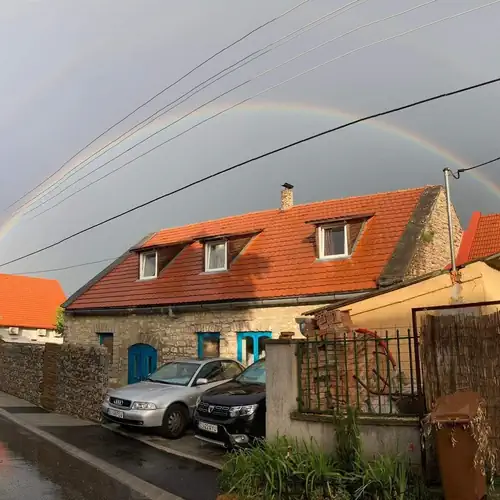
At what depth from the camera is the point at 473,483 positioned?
517cm

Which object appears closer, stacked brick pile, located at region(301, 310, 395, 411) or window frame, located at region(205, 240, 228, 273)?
stacked brick pile, located at region(301, 310, 395, 411)

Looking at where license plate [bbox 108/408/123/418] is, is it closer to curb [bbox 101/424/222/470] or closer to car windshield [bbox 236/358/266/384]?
curb [bbox 101/424/222/470]

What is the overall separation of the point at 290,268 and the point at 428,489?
1083 centimetres

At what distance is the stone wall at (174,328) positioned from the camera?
15188mm

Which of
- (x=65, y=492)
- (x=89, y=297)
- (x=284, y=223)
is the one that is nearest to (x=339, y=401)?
(x=65, y=492)

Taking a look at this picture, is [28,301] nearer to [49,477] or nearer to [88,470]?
[88,470]

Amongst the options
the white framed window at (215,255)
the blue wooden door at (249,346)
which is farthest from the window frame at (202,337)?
the white framed window at (215,255)

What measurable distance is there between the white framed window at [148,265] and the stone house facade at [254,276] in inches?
1.6

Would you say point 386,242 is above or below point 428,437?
above

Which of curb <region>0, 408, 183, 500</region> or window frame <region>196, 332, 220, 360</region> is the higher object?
window frame <region>196, 332, 220, 360</region>

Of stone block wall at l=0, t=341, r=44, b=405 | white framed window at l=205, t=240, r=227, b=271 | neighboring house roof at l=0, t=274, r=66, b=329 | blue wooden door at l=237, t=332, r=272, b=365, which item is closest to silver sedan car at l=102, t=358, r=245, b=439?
blue wooden door at l=237, t=332, r=272, b=365

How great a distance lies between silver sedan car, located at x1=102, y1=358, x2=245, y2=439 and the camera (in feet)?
35.3

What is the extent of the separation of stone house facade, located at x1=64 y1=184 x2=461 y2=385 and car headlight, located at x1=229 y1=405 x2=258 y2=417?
5560mm

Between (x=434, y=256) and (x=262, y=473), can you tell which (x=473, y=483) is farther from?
(x=434, y=256)
